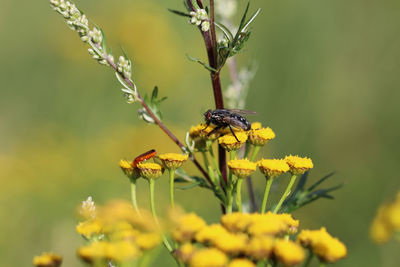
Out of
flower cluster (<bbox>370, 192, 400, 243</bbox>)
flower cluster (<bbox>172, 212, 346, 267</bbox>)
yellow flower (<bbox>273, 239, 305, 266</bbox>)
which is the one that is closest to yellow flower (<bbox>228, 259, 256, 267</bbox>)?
flower cluster (<bbox>172, 212, 346, 267</bbox>)

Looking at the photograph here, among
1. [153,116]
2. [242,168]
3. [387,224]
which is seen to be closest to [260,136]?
[242,168]

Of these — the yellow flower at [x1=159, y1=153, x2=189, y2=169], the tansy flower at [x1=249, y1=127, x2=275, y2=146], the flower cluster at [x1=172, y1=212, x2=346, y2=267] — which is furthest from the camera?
the tansy flower at [x1=249, y1=127, x2=275, y2=146]

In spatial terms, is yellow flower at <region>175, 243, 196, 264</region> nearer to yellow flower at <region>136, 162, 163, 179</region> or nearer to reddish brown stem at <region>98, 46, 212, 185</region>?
yellow flower at <region>136, 162, 163, 179</region>

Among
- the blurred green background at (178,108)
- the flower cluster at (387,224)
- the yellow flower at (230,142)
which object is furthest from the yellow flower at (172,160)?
the blurred green background at (178,108)

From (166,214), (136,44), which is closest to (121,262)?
(166,214)

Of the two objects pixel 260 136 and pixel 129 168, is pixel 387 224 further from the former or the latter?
pixel 129 168
